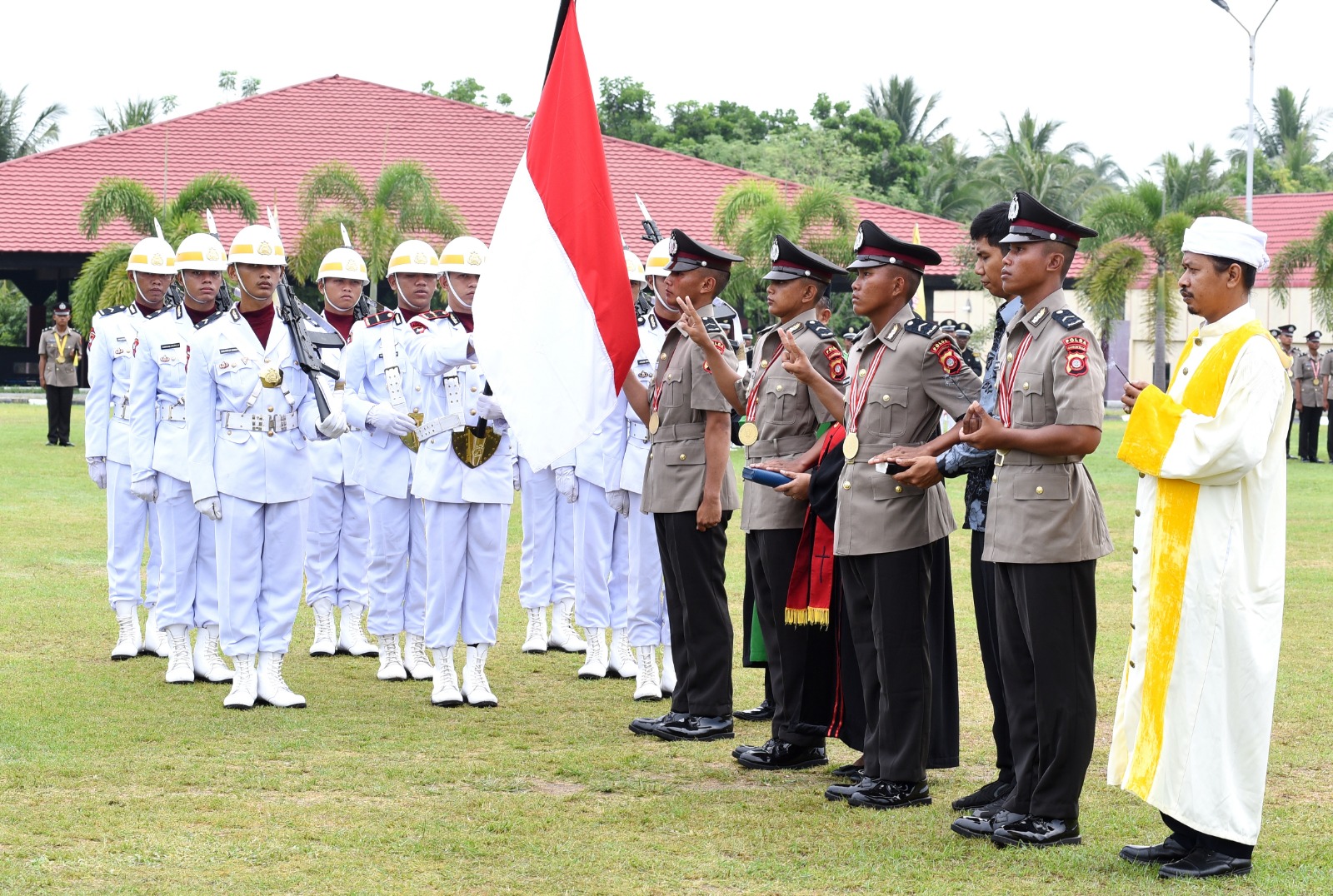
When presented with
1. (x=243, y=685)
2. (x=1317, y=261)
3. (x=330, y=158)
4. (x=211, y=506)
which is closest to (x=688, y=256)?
(x=211, y=506)

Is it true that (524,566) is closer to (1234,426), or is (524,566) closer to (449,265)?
(449,265)

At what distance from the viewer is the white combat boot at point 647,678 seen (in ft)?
27.0

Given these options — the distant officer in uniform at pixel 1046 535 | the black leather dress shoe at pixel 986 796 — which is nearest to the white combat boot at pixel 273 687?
the black leather dress shoe at pixel 986 796

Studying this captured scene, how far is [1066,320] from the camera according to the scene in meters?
5.45

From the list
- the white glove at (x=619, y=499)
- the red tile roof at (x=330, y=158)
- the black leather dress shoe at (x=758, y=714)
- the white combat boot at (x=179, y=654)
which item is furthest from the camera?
the red tile roof at (x=330, y=158)

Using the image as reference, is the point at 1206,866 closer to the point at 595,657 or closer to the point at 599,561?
the point at 595,657

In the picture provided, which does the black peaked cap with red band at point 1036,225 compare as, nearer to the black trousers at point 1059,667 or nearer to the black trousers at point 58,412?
the black trousers at point 1059,667

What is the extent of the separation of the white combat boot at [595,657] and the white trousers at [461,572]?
3.40 ft

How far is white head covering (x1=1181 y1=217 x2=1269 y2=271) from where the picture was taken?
5.17 metres

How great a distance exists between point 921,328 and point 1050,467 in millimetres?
910

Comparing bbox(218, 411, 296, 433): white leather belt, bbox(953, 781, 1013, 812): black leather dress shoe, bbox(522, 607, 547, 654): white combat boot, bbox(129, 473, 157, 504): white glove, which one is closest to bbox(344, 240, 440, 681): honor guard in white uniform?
bbox(218, 411, 296, 433): white leather belt

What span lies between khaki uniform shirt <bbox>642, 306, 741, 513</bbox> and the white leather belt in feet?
6.46

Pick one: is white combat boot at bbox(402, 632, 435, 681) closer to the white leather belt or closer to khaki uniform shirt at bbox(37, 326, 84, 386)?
the white leather belt

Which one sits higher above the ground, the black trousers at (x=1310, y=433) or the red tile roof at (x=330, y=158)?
the red tile roof at (x=330, y=158)
